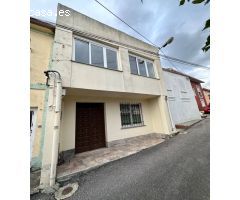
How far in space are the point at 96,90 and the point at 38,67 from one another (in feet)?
8.66

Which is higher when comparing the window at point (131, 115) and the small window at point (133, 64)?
the small window at point (133, 64)

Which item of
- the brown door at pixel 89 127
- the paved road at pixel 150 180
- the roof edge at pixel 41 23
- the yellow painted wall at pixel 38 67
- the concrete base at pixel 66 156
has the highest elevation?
the roof edge at pixel 41 23

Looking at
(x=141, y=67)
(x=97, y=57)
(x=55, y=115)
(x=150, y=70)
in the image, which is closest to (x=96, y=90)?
(x=97, y=57)

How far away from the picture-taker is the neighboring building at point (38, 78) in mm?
4699

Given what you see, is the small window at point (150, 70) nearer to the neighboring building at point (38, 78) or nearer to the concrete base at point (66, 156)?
the neighboring building at point (38, 78)

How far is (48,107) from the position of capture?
13.4 feet

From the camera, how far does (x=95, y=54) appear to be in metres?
6.29

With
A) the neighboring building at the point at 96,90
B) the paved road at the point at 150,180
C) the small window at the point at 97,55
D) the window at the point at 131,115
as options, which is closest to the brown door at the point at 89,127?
the neighboring building at the point at 96,90

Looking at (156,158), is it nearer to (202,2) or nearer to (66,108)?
(66,108)

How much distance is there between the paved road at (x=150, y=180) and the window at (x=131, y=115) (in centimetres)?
310

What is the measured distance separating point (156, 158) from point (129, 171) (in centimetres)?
144

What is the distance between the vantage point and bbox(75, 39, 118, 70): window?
19.1 feet
